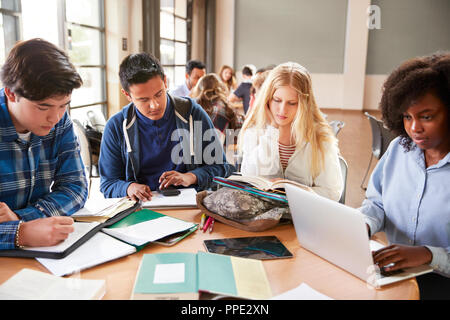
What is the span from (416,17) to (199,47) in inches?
249

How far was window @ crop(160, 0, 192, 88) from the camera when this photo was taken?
27.6 feet

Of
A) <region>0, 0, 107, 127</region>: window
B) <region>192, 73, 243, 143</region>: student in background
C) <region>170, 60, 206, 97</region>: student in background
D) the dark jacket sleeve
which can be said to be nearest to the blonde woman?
the dark jacket sleeve

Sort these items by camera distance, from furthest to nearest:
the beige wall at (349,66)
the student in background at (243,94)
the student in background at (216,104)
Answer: the beige wall at (349,66)
the student in background at (243,94)
the student in background at (216,104)

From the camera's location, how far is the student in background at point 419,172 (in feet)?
4.28

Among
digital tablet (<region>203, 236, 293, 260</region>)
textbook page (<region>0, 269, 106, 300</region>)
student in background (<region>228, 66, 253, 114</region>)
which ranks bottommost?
digital tablet (<region>203, 236, 293, 260</region>)

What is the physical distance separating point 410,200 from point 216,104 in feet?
8.55

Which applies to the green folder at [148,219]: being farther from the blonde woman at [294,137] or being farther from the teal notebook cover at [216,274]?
the blonde woman at [294,137]

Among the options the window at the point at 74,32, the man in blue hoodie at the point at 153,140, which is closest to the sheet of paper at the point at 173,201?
the man in blue hoodie at the point at 153,140

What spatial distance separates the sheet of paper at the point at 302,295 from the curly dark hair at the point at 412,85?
0.75 m

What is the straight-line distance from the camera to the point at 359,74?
11.5 m

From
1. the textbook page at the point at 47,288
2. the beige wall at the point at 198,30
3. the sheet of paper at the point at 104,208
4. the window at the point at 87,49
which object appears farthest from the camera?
the beige wall at the point at 198,30

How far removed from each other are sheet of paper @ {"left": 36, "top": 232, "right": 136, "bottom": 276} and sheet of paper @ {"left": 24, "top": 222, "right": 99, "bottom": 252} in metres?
0.03

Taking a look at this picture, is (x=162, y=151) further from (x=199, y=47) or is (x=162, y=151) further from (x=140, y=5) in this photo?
(x=199, y=47)

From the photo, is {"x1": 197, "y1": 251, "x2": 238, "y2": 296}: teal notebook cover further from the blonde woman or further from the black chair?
the black chair
